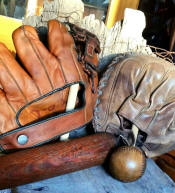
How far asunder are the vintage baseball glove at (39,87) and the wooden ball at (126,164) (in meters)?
0.19

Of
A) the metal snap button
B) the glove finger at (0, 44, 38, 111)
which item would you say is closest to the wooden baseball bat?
the metal snap button

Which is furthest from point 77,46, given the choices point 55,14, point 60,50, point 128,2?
point 128,2

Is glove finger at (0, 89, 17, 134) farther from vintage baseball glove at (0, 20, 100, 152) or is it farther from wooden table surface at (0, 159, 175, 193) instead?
wooden table surface at (0, 159, 175, 193)

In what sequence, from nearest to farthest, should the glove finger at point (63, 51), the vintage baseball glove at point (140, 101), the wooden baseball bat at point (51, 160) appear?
the wooden baseball bat at point (51, 160), the glove finger at point (63, 51), the vintage baseball glove at point (140, 101)

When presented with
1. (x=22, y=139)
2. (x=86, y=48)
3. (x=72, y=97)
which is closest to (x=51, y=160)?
(x=22, y=139)

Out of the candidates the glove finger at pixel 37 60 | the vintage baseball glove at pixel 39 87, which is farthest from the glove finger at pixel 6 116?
the glove finger at pixel 37 60

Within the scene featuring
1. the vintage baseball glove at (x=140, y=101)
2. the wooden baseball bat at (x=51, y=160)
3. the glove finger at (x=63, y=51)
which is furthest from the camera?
the vintage baseball glove at (x=140, y=101)

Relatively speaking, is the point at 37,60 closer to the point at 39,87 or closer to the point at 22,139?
the point at 39,87

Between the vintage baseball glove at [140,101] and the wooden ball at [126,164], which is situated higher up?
the vintage baseball glove at [140,101]

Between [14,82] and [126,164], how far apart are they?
495 millimetres

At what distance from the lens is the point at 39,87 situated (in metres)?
0.83

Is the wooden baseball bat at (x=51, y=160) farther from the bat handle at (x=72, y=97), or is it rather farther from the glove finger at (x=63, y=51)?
the glove finger at (x=63, y=51)

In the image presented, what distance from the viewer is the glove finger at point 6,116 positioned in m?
0.80

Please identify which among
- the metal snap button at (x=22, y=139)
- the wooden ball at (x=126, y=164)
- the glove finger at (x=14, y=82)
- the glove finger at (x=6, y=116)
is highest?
the glove finger at (x=14, y=82)
